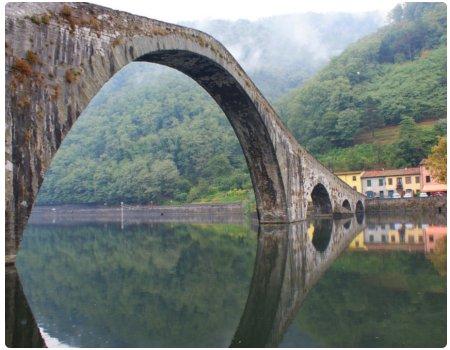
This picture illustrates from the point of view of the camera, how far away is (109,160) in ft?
263

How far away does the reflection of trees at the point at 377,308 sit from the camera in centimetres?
498

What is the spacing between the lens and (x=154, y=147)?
78000 mm

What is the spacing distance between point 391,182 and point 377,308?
145 ft

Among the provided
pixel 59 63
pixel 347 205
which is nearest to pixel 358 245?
pixel 59 63

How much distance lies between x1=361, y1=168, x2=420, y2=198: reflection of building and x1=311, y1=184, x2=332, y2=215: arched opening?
17689mm

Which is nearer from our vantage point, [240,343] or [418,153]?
[240,343]

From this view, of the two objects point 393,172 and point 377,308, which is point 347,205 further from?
point 377,308

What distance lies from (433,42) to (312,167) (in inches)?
2491

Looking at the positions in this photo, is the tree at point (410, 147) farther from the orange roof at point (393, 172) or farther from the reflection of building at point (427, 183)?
the reflection of building at point (427, 183)

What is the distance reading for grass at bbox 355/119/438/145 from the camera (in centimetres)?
6006

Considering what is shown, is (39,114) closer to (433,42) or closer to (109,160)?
(109,160)

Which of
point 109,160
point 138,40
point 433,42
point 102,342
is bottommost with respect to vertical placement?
point 102,342

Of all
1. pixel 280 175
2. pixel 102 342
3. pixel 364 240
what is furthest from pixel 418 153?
pixel 102 342

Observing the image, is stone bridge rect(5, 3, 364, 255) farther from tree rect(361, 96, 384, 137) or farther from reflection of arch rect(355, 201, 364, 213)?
tree rect(361, 96, 384, 137)
